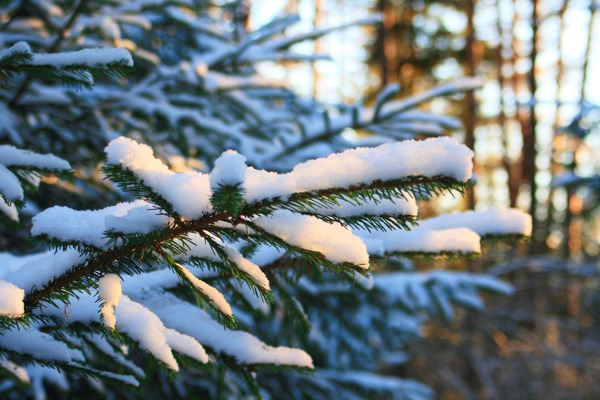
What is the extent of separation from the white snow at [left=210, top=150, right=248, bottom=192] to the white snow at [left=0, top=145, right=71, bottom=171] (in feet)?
1.67

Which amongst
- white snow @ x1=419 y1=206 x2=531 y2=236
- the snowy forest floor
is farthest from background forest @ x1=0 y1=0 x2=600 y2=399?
the snowy forest floor

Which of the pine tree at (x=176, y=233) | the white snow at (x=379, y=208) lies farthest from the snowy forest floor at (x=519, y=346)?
the white snow at (x=379, y=208)

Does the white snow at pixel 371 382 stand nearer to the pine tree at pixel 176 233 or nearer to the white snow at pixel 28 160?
the pine tree at pixel 176 233

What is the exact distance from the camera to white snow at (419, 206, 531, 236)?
0.99m

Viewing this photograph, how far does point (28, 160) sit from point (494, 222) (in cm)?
Answer: 107

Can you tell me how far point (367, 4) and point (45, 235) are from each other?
12.2m

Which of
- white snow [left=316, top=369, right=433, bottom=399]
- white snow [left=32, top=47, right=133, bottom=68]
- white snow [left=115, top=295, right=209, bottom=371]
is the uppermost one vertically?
white snow [left=32, top=47, right=133, bottom=68]

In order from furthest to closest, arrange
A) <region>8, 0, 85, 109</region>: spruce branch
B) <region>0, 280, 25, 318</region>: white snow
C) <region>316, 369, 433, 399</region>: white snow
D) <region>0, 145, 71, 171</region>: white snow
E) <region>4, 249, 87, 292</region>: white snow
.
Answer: <region>316, 369, 433, 399</region>: white snow → <region>8, 0, 85, 109</region>: spruce branch → <region>0, 145, 71, 171</region>: white snow → <region>4, 249, 87, 292</region>: white snow → <region>0, 280, 25, 318</region>: white snow

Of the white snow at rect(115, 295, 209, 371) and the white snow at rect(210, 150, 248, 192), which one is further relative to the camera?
the white snow at rect(115, 295, 209, 371)

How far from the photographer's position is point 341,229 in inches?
31.8

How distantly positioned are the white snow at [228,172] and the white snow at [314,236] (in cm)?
16

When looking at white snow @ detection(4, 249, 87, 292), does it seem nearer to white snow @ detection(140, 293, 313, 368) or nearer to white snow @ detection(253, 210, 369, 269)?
white snow @ detection(140, 293, 313, 368)

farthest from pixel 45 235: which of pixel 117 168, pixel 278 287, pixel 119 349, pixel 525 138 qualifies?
pixel 525 138

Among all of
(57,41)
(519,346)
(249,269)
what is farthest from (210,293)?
(519,346)
